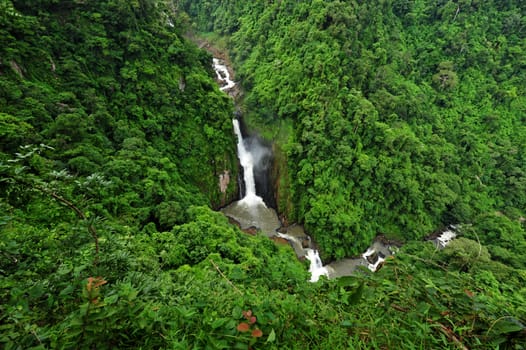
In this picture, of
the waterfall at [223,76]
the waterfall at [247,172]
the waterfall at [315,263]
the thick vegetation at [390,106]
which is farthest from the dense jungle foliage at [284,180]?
the waterfall at [223,76]

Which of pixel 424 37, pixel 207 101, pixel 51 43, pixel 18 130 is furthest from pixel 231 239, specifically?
pixel 424 37

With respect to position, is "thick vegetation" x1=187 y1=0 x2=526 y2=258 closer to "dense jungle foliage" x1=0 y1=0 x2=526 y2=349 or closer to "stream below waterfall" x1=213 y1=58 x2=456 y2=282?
"dense jungle foliage" x1=0 y1=0 x2=526 y2=349

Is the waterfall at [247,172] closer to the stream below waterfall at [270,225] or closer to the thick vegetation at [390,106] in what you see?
the stream below waterfall at [270,225]

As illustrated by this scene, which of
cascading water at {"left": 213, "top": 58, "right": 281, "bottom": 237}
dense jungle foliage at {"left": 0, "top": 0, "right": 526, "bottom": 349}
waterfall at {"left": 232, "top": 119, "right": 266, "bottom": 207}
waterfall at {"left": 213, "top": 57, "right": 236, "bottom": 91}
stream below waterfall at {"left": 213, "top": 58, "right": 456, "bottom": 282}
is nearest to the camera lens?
dense jungle foliage at {"left": 0, "top": 0, "right": 526, "bottom": 349}

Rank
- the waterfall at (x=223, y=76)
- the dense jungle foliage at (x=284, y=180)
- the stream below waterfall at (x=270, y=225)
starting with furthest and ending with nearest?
the waterfall at (x=223, y=76) → the stream below waterfall at (x=270, y=225) → the dense jungle foliage at (x=284, y=180)

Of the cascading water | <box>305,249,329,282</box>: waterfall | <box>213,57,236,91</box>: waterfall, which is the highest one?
<box>213,57,236,91</box>: waterfall

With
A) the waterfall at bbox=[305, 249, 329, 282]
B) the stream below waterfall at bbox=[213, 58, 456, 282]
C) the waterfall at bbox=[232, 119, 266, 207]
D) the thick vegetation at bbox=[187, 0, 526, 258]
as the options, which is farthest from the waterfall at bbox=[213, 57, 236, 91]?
the waterfall at bbox=[305, 249, 329, 282]

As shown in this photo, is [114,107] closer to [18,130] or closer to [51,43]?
[51,43]
